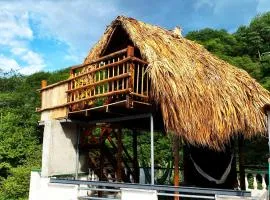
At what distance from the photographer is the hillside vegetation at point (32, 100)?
664 inches

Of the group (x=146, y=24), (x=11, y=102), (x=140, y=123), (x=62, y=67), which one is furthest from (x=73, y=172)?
(x=62, y=67)

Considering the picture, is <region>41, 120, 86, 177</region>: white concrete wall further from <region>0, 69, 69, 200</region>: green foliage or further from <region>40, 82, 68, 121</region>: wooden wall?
<region>0, 69, 69, 200</region>: green foliage

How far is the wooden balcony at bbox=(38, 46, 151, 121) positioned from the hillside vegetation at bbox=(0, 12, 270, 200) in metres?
8.20

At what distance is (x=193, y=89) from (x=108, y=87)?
77.2 inches

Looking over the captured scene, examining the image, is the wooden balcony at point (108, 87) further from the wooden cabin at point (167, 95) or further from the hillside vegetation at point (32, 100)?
the hillside vegetation at point (32, 100)

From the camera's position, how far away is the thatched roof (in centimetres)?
768

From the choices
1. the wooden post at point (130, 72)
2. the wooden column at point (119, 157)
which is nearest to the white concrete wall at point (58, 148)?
the wooden column at point (119, 157)

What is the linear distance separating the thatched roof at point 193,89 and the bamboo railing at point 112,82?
365 mm

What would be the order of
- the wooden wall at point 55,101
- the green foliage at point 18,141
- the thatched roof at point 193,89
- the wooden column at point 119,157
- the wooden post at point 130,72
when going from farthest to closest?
the green foliage at point 18,141 → the wooden column at point 119,157 → the wooden wall at point 55,101 → the thatched roof at point 193,89 → the wooden post at point 130,72

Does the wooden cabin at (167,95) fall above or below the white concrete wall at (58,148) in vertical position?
above

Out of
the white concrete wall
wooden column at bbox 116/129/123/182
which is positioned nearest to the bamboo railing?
the white concrete wall

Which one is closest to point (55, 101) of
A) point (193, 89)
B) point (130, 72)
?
point (130, 72)

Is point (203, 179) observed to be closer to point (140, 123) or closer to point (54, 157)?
point (140, 123)

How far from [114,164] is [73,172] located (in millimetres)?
1409
